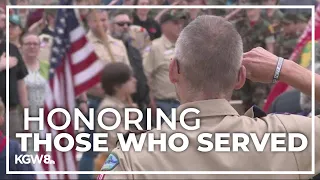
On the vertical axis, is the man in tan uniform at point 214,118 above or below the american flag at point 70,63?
above

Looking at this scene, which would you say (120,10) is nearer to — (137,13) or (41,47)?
(137,13)

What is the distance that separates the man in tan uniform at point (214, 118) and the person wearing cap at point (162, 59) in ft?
15.5

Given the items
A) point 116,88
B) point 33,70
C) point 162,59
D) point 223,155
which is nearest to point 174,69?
point 223,155

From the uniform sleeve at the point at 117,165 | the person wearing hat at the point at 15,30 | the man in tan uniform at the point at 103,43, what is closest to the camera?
the uniform sleeve at the point at 117,165

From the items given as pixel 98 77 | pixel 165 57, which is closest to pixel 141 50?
pixel 165 57

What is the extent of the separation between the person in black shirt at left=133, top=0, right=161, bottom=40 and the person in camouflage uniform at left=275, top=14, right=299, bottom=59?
0.98 m

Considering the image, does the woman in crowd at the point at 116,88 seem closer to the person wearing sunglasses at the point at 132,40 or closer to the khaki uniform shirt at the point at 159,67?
the person wearing sunglasses at the point at 132,40

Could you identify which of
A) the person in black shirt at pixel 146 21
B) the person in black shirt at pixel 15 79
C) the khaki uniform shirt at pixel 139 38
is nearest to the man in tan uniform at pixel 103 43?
the khaki uniform shirt at pixel 139 38

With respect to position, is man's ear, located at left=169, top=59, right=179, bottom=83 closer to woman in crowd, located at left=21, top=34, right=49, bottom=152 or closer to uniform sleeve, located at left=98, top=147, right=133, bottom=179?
uniform sleeve, located at left=98, top=147, right=133, bottom=179

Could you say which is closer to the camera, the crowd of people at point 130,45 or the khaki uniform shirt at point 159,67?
the crowd of people at point 130,45

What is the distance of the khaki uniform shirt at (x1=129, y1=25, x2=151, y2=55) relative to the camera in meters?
6.96

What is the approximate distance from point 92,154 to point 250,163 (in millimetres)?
3637

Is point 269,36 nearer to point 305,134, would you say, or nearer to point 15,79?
point 15,79

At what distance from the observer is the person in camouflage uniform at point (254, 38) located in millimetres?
6680
